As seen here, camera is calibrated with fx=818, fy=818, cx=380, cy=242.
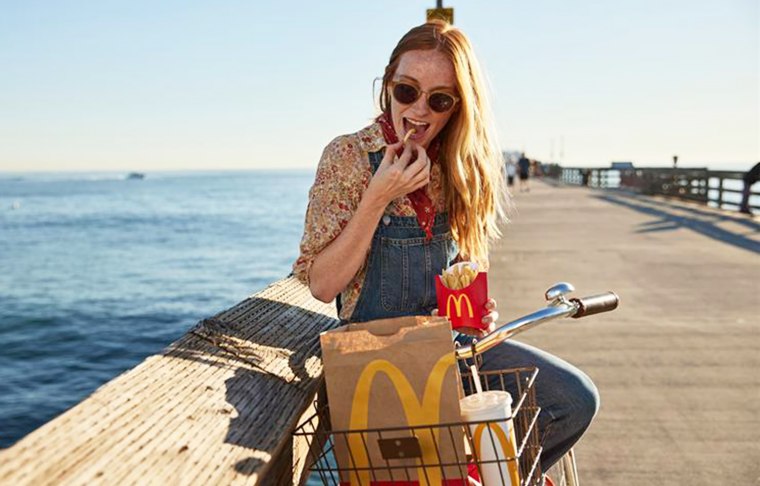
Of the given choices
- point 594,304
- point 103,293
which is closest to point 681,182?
point 103,293

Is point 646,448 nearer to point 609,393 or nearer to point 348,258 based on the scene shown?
point 609,393

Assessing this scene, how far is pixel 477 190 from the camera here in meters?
2.67

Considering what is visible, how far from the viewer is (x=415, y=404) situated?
169 cm

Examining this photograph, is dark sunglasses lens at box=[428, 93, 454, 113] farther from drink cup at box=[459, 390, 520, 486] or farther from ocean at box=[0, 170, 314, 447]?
ocean at box=[0, 170, 314, 447]

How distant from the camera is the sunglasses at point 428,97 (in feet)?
8.25

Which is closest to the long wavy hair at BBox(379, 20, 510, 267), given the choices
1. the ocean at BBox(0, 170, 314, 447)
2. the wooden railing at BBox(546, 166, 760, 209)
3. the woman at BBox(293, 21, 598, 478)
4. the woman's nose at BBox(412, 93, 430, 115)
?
the woman at BBox(293, 21, 598, 478)

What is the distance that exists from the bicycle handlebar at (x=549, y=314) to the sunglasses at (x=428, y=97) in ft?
2.25

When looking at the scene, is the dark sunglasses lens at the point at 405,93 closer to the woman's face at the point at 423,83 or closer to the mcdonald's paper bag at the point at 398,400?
the woman's face at the point at 423,83

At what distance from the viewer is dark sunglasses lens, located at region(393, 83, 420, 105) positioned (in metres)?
2.51

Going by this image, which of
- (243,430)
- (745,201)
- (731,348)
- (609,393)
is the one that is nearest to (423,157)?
(243,430)

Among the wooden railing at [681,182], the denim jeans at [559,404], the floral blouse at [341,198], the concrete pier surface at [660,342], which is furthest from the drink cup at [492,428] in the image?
the wooden railing at [681,182]

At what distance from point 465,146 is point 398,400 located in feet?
3.85

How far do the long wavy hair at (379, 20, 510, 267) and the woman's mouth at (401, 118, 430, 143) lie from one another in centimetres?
12

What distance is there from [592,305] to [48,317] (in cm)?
1607
